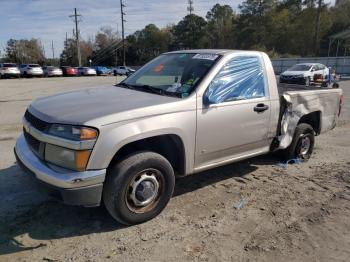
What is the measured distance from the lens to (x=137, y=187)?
3650 mm

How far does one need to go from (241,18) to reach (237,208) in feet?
256

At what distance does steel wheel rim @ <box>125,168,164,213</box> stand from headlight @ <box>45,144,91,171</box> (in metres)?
0.56

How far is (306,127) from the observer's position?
579 cm

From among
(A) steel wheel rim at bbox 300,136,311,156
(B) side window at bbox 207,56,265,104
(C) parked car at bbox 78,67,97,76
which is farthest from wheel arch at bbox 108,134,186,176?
(C) parked car at bbox 78,67,97,76

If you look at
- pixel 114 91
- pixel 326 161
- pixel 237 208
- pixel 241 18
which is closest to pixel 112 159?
pixel 114 91

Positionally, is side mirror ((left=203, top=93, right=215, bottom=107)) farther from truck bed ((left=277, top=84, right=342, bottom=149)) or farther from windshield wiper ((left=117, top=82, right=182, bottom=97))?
truck bed ((left=277, top=84, right=342, bottom=149))

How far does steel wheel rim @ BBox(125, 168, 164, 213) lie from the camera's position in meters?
3.61

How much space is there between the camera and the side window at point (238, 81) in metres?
4.21

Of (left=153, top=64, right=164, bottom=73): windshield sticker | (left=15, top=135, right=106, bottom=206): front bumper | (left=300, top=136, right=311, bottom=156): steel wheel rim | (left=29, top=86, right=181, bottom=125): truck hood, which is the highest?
(left=153, top=64, right=164, bottom=73): windshield sticker

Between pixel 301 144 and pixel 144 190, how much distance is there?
3.28 m

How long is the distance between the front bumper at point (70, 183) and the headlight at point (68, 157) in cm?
5

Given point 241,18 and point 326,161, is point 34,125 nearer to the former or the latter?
point 326,161

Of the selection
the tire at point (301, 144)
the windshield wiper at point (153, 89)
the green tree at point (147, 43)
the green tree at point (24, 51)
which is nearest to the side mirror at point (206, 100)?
the windshield wiper at point (153, 89)

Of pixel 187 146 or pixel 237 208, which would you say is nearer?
pixel 187 146
